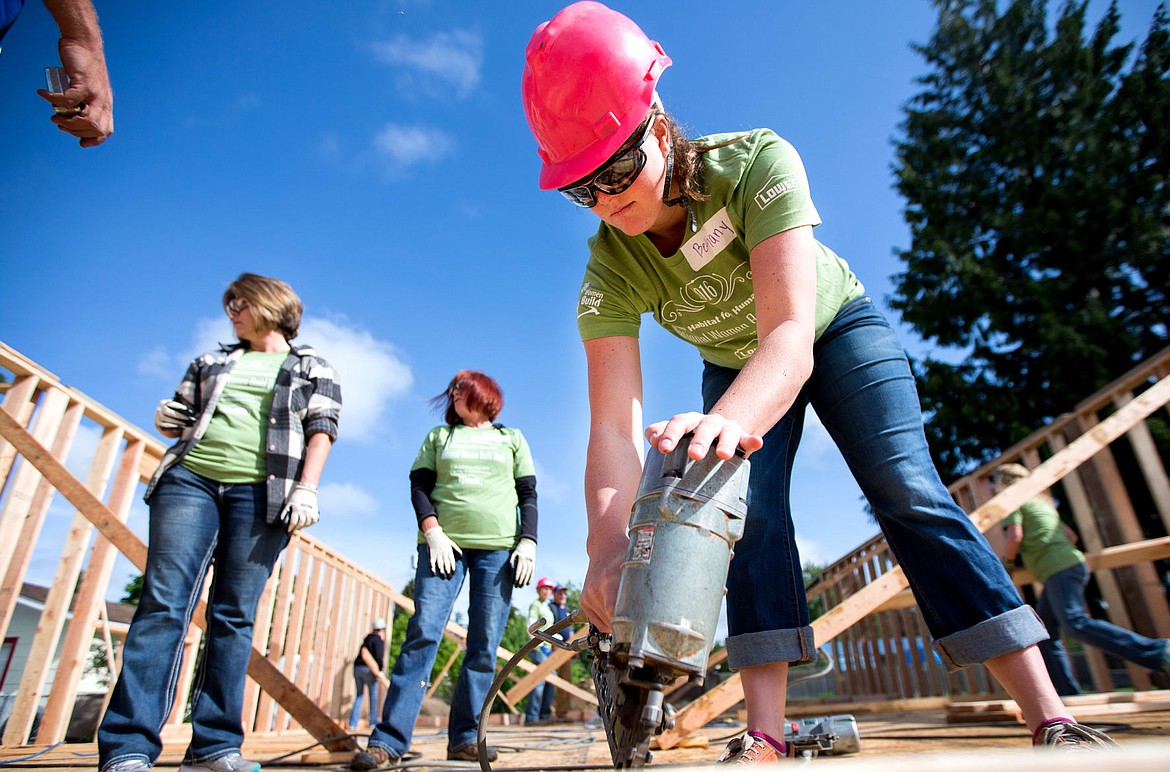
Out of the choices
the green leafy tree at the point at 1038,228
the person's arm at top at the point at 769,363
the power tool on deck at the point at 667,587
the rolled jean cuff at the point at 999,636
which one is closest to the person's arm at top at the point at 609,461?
the power tool on deck at the point at 667,587

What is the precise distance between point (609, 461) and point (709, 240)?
57 centimetres

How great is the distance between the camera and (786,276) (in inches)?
51.5

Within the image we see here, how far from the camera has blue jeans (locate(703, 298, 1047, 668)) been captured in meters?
1.41

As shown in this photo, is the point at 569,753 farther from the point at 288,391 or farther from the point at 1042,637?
the point at 1042,637

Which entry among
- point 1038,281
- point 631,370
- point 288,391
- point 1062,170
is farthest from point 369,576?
point 1062,170

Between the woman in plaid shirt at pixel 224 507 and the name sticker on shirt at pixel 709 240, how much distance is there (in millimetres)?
1735

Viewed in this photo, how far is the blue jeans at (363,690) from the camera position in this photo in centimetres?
759

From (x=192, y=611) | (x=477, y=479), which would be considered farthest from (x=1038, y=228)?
(x=192, y=611)

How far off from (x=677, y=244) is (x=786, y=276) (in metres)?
0.45

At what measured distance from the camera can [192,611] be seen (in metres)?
2.36

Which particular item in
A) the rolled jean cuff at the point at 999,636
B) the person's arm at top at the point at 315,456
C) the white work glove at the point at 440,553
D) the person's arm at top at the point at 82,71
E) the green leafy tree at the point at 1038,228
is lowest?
the rolled jean cuff at the point at 999,636

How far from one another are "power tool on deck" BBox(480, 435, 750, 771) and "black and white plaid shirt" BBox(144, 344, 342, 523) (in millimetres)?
1969

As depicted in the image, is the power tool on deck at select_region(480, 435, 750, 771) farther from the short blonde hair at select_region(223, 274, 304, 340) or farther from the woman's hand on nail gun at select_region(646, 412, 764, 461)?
the short blonde hair at select_region(223, 274, 304, 340)

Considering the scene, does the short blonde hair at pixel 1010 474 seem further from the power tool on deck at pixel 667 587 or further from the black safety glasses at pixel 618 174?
the power tool on deck at pixel 667 587
